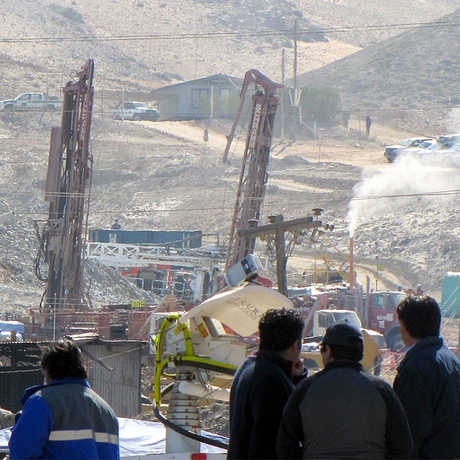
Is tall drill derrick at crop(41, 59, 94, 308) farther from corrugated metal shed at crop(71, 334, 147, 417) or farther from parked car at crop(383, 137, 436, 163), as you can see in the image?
parked car at crop(383, 137, 436, 163)

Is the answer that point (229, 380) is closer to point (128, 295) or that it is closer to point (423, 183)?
point (128, 295)

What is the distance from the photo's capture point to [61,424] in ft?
17.0

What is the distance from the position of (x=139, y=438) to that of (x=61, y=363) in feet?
13.7

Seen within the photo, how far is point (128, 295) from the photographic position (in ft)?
132

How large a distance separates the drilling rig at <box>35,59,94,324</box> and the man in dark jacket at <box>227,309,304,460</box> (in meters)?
25.5

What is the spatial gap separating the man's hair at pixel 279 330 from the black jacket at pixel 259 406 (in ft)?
0.18

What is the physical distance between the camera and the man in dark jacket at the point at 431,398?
5.48m

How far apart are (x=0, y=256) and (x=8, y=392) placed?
28.2 meters

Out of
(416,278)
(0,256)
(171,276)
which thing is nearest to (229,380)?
(171,276)

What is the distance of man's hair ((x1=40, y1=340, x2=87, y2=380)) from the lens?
530 centimetres

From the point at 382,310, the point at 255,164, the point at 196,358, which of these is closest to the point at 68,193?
the point at 255,164

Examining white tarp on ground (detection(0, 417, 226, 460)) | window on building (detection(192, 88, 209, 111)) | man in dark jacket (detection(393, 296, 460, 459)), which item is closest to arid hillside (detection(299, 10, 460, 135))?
window on building (detection(192, 88, 209, 111))

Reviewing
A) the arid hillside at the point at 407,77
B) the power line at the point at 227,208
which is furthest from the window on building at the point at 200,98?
the power line at the point at 227,208

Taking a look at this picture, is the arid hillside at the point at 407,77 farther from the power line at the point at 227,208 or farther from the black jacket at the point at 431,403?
the black jacket at the point at 431,403
